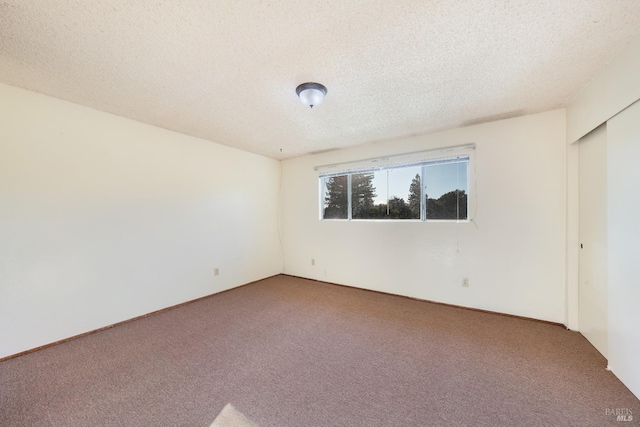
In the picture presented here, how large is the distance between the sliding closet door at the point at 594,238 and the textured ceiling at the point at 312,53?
1.90ft

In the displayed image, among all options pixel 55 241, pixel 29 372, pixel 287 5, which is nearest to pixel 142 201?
pixel 55 241

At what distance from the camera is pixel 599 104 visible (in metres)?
1.96

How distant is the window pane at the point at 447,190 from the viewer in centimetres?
315

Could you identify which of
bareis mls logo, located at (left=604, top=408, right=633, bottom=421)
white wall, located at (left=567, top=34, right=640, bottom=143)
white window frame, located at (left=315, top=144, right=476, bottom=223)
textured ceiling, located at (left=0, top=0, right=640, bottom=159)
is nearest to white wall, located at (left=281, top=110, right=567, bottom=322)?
white window frame, located at (left=315, top=144, right=476, bottom=223)

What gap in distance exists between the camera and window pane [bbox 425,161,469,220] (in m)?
3.15

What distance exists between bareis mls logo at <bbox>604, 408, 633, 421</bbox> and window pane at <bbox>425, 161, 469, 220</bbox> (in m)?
2.02

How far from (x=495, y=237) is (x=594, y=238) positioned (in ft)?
2.71

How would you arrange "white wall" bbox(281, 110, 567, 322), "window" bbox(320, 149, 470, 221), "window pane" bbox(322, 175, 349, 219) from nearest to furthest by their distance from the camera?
"white wall" bbox(281, 110, 567, 322), "window" bbox(320, 149, 470, 221), "window pane" bbox(322, 175, 349, 219)

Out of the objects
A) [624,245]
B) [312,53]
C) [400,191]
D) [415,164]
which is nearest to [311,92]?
[312,53]

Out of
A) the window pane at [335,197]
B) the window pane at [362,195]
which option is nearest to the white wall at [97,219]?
the window pane at [335,197]

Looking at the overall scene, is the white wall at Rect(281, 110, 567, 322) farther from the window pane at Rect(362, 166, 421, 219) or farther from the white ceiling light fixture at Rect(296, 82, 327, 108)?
the white ceiling light fixture at Rect(296, 82, 327, 108)

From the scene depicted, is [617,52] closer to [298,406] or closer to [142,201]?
[298,406]

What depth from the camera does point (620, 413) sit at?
1.47 meters

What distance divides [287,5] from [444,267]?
10.8 ft
